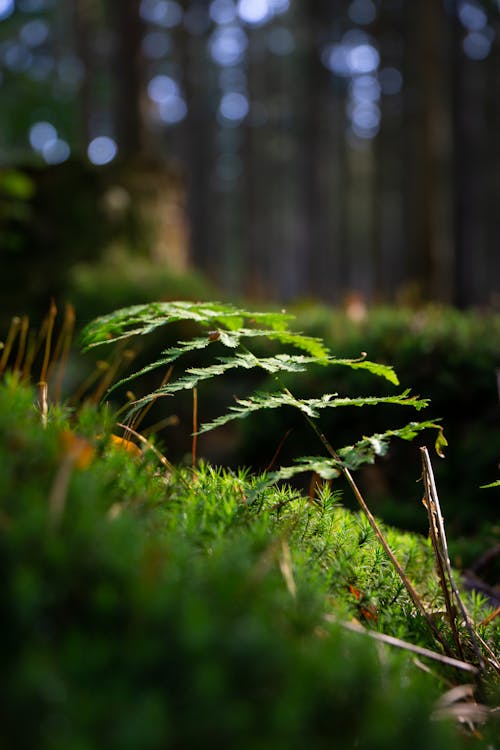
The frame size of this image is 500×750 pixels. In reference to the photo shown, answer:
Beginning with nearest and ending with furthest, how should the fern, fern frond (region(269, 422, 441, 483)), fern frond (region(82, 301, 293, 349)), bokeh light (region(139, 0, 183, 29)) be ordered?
fern frond (region(269, 422, 441, 483)), the fern, fern frond (region(82, 301, 293, 349)), bokeh light (region(139, 0, 183, 29))

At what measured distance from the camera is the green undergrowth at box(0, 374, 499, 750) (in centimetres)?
77

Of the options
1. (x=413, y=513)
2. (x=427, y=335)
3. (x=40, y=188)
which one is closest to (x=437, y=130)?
(x=40, y=188)

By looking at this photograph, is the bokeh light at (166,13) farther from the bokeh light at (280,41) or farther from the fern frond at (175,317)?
the fern frond at (175,317)

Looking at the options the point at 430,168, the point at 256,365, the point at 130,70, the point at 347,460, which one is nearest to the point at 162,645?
the point at 347,460

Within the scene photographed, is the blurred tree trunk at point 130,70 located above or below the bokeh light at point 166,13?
below

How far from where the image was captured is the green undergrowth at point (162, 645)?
0.77 meters

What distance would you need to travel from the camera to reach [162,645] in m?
0.84

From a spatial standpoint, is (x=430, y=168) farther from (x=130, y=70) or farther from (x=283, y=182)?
(x=283, y=182)

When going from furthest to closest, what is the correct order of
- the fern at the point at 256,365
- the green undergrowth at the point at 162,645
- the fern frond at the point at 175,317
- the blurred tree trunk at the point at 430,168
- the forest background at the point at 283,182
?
the blurred tree trunk at the point at 430,168
the forest background at the point at 283,182
the fern frond at the point at 175,317
the fern at the point at 256,365
the green undergrowth at the point at 162,645

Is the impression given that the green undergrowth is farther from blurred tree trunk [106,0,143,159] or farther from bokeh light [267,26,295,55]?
bokeh light [267,26,295,55]

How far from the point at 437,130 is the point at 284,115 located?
27.0 meters

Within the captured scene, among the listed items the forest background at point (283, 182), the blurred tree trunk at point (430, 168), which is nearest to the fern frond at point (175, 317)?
the forest background at point (283, 182)

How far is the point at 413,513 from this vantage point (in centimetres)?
359

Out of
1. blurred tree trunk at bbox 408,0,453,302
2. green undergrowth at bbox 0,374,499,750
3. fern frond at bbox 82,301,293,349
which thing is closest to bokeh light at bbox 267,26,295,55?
blurred tree trunk at bbox 408,0,453,302
